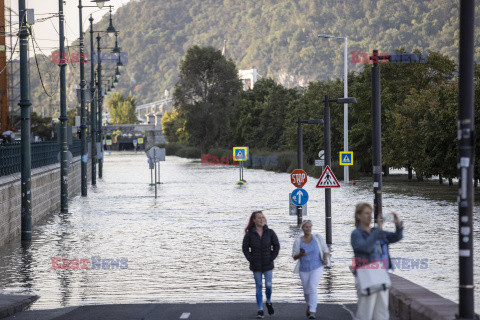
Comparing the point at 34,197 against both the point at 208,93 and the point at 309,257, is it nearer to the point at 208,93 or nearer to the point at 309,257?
the point at 309,257

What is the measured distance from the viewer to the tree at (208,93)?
12281 cm

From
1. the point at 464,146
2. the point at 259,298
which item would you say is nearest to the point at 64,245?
the point at 259,298

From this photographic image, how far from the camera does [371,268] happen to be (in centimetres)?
857

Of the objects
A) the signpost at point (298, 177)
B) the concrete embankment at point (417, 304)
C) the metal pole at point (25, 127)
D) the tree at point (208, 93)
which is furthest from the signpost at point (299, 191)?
the tree at point (208, 93)

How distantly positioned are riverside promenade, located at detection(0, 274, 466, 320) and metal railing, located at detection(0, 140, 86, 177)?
30.8 feet

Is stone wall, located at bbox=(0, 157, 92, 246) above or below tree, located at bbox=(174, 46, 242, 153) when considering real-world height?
below

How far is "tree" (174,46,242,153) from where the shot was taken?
403ft

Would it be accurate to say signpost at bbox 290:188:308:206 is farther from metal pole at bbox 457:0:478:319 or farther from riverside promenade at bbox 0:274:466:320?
metal pole at bbox 457:0:478:319

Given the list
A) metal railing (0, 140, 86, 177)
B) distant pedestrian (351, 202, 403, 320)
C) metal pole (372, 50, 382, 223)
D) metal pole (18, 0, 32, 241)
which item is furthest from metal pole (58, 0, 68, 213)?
distant pedestrian (351, 202, 403, 320)

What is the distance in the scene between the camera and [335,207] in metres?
34.7

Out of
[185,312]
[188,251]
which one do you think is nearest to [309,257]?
[185,312]

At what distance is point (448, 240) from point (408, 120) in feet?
102

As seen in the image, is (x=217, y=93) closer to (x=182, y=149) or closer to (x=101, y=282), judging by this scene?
(x=182, y=149)

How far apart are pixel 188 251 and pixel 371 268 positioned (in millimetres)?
12026
